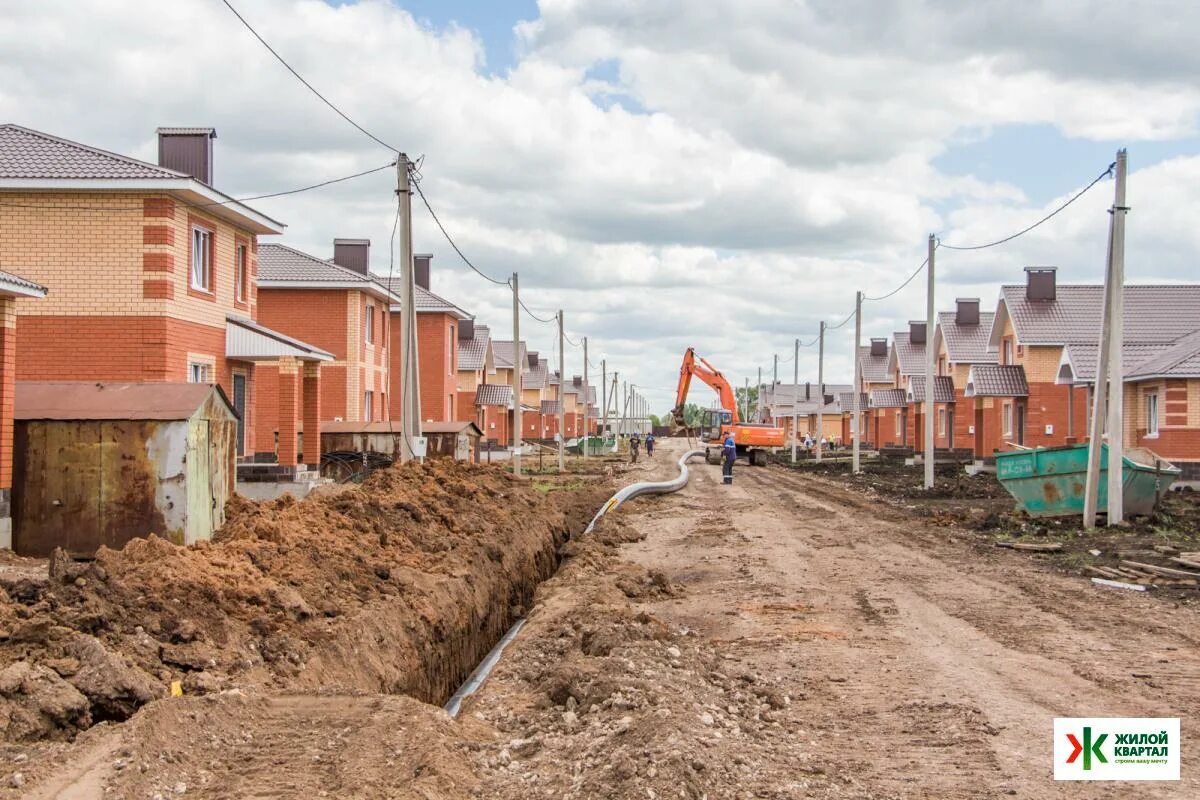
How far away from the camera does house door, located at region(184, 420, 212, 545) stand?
12.7 meters

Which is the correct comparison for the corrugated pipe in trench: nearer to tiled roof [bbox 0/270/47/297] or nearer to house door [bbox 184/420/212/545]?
house door [bbox 184/420/212/545]

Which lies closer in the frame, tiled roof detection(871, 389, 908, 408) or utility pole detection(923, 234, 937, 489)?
utility pole detection(923, 234, 937, 489)

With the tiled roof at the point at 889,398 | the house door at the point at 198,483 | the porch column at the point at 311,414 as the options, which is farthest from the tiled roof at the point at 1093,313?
the house door at the point at 198,483

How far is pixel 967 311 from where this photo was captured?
5491cm

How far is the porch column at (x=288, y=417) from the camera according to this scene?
24.1 m

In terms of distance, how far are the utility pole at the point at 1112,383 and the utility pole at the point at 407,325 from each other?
10.4 meters

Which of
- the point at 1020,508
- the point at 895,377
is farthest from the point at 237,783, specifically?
the point at 895,377

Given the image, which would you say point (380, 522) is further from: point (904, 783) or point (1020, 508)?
point (1020, 508)

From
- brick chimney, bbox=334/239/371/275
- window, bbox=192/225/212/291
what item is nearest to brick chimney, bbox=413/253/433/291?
brick chimney, bbox=334/239/371/275

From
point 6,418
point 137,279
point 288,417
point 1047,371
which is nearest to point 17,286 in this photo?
point 6,418

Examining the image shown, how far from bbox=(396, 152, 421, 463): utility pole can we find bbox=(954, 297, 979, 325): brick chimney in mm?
41150

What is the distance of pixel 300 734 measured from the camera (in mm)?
5996

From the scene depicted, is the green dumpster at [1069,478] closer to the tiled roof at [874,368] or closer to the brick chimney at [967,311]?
the brick chimney at [967,311]

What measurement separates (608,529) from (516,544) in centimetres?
340
